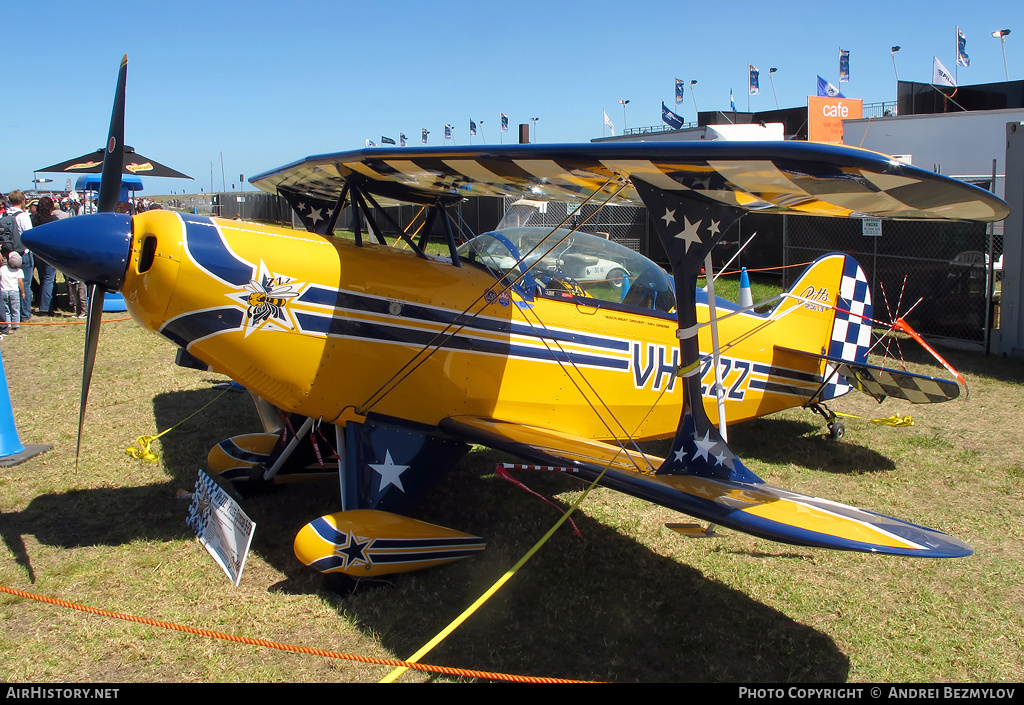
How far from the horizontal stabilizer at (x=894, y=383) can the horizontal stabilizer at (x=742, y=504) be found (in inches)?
106

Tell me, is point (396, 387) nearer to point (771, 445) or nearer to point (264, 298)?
point (264, 298)

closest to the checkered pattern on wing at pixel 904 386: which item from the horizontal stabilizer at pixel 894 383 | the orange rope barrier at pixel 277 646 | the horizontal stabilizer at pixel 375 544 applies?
the horizontal stabilizer at pixel 894 383

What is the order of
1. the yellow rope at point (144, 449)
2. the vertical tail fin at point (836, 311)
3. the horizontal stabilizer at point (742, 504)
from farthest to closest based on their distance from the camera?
the vertical tail fin at point (836, 311) < the yellow rope at point (144, 449) < the horizontal stabilizer at point (742, 504)

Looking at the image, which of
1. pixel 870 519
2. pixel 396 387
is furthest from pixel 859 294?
pixel 396 387

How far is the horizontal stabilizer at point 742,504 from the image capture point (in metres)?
2.79

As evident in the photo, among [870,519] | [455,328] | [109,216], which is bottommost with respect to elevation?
[870,519]

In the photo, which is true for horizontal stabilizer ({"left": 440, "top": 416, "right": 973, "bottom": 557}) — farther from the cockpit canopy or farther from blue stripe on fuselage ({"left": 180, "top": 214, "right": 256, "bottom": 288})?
blue stripe on fuselage ({"left": 180, "top": 214, "right": 256, "bottom": 288})

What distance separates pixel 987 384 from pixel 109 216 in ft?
29.7

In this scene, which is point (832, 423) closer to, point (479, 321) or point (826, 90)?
point (479, 321)

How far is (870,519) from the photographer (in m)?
3.03

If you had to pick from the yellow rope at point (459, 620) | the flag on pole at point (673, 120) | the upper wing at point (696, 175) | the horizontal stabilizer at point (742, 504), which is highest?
the flag on pole at point (673, 120)

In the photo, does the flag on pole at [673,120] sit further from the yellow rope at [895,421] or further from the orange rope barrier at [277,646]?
the orange rope barrier at [277,646]

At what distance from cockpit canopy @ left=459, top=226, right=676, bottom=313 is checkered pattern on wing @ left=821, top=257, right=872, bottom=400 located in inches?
89.5

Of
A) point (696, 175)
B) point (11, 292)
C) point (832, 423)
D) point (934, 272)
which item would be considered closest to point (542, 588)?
point (696, 175)
